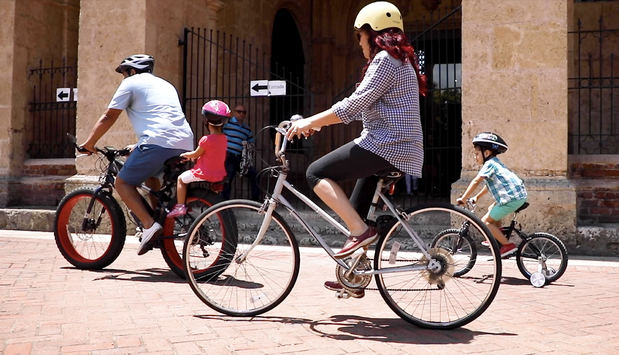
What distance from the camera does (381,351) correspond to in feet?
9.81

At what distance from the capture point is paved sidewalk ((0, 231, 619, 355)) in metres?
3.04

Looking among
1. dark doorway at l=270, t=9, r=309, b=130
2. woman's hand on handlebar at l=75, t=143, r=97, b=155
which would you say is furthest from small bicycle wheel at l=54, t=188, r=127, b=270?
dark doorway at l=270, t=9, r=309, b=130

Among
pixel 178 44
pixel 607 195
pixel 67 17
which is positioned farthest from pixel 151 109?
pixel 67 17

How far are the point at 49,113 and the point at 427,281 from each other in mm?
9078

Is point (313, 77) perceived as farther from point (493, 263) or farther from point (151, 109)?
point (493, 263)

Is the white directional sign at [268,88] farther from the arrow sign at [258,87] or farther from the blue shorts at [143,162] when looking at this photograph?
the blue shorts at [143,162]

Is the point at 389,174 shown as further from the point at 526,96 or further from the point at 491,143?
the point at 526,96

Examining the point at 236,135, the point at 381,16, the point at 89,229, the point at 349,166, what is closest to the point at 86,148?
the point at 89,229

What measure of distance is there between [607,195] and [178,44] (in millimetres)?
6307

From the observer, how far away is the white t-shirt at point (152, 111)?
16.4ft

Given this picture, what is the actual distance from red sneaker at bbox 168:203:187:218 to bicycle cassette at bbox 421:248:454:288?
220 centimetres

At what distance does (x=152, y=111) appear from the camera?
5.11m

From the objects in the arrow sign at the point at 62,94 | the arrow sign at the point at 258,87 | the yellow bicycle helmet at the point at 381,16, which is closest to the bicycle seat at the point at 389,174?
the yellow bicycle helmet at the point at 381,16

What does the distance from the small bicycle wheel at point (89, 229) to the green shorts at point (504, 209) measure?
131 inches
